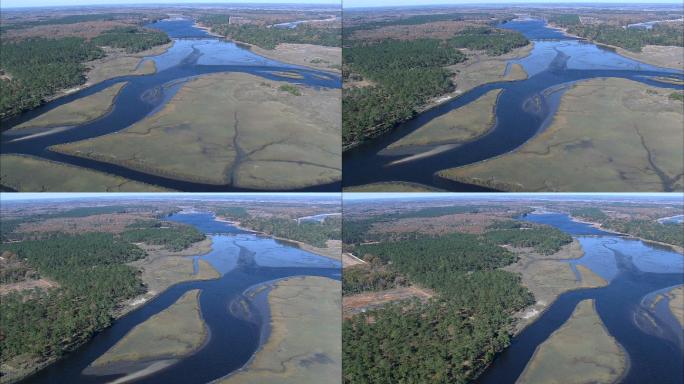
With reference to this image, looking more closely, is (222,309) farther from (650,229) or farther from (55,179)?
(650,229)

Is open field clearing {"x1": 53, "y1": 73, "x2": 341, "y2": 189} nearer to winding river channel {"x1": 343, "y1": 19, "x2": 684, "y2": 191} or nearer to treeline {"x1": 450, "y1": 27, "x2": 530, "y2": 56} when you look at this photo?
winding river channel {"x1": 343, "y1": 19, "x2": 684, "y2": 191}

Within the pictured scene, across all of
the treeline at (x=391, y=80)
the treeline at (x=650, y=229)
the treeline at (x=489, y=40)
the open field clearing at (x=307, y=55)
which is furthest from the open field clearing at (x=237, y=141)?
the treeline at (x=650, y=229)

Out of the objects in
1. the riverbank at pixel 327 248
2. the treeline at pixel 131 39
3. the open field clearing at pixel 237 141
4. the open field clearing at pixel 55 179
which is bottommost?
the riverbank at pixel 327 248

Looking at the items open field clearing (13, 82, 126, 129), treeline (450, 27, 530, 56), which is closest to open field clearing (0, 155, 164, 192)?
open field clearing (13, 82, 126, 129)

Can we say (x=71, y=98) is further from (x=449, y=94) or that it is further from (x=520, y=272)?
(x=520, y=272)

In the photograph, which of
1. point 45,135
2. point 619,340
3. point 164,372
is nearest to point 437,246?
point 619,340

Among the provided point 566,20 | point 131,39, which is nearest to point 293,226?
point 131,39

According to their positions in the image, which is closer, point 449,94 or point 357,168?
point 357,168

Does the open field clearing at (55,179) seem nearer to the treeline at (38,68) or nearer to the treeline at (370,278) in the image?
the treeline at (38,68)
